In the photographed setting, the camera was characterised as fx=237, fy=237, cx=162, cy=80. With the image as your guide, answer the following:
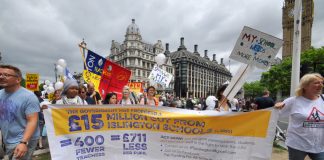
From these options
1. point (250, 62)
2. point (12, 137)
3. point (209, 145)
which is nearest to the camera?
point (12, 137)

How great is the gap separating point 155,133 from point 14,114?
195 cm

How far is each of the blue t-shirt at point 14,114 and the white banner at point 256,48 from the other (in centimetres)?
326

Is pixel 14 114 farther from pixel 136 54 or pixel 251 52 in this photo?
pixel 136 54

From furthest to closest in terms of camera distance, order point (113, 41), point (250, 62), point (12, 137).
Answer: point (113, 41)
point (250, 62)
point (12, 137)

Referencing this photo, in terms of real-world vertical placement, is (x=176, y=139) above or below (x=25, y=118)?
below

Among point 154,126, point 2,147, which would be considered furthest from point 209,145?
point 2,147

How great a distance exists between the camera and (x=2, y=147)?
3066 mm

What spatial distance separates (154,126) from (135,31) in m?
83.9

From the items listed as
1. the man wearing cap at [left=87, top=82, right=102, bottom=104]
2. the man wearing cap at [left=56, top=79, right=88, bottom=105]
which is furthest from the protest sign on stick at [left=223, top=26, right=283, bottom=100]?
the man wearing cap at [left=87, top=82, right=102, bottom=104]

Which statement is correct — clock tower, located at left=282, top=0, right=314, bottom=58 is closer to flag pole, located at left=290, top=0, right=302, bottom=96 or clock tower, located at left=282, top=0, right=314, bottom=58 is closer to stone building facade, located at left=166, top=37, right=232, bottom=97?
stone building facade, located at left=166, top=37, right=232, bottom=97

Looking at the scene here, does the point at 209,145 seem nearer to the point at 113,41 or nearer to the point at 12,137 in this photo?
the point at 12,137

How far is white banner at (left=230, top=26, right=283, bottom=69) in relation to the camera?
3.99m

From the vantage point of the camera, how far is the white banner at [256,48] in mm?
3986

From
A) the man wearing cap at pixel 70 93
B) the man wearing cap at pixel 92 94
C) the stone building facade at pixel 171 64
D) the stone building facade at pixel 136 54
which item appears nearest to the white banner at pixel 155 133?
the man wearing cap at pixel 70 93
